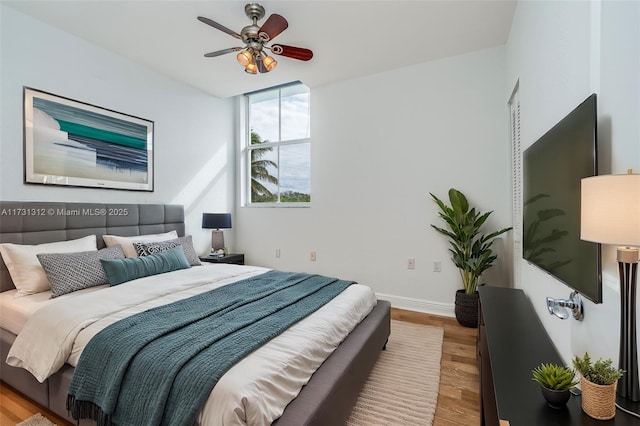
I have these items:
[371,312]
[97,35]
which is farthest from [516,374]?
[97,35]

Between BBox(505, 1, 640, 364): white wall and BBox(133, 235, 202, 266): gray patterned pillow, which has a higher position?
BBox(505, 1, 640, 364): white wall

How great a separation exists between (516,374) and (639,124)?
0.94 m

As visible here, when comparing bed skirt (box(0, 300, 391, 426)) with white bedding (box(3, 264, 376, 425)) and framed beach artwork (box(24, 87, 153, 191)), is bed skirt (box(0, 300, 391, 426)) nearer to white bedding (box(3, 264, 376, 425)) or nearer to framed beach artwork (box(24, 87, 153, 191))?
white bedding (box(3, 264, 376, 425))

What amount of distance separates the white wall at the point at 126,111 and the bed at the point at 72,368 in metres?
0.18

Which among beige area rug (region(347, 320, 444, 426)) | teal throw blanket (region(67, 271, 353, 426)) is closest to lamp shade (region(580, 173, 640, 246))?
teal throw blanket (region(67, 271, 353, 426))

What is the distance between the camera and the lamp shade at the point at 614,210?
2.43 ft

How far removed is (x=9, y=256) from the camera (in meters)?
2.31

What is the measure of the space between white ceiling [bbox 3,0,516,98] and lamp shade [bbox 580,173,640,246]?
238cm

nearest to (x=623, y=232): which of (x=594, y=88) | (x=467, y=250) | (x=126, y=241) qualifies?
(x=594, y=88)

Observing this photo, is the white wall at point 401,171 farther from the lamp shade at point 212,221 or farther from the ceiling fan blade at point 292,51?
the ceiling fan blade at point 292,51

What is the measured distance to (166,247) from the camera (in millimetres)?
3055

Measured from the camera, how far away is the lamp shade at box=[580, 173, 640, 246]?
0.74 m

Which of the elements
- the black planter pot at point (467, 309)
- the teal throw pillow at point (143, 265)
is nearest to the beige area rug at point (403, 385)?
the black planter pot at point (467, 309)

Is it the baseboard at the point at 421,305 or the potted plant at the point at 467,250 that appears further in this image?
the baseboard at the point at 421,305
